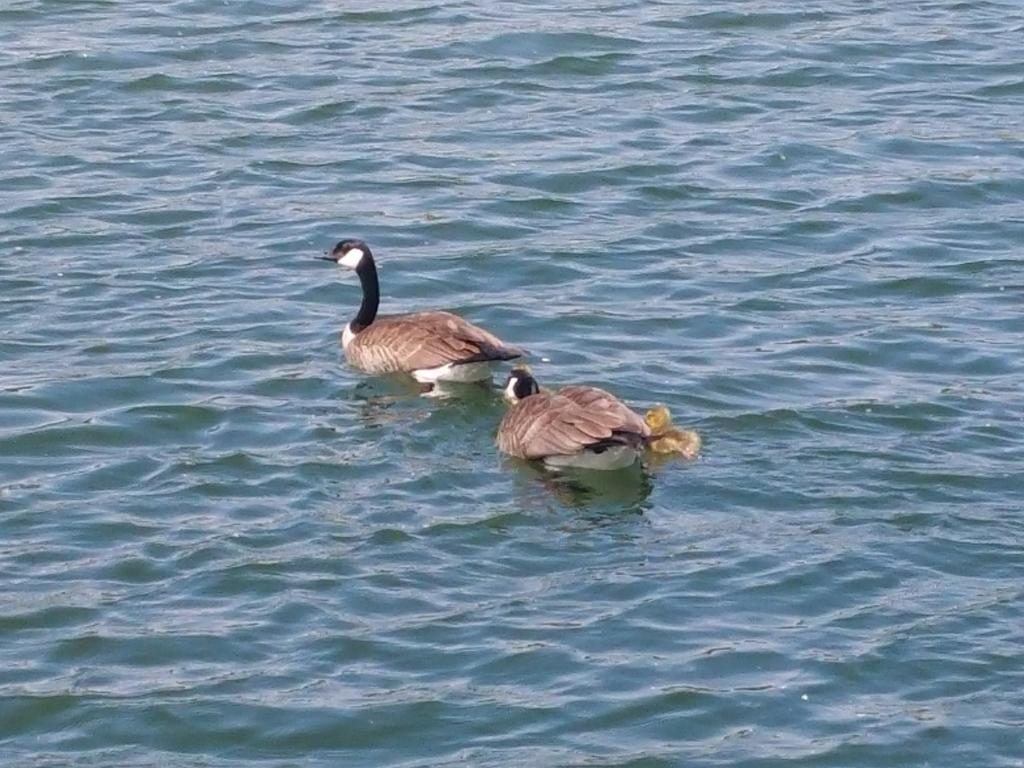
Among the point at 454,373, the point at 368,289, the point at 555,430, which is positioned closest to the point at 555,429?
the point at 555,430

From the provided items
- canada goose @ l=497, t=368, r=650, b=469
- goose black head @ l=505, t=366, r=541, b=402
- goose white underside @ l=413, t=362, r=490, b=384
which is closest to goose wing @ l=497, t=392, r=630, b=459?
canada goose @ l=497, t=368, r=650, b=469

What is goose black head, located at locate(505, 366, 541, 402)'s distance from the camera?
13641 millimetres

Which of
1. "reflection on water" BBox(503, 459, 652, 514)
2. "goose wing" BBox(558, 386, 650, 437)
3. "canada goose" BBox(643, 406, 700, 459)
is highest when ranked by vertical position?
"goose wing" BBox(558, 386, 650, 437)

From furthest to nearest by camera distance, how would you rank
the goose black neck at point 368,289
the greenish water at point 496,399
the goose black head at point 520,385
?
the goose black neck at point 368,289 → the goose black head at point 520,385 → the greenish water at point 496,399

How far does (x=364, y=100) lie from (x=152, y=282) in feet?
14.9

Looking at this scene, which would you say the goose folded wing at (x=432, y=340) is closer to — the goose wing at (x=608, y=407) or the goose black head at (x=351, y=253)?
the goose black head at (x=351, y=253)

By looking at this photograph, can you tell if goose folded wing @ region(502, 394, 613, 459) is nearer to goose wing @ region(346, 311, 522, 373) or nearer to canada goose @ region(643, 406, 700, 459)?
canada goose @ region(643, 406, 700, 459)

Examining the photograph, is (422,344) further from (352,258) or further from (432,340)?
(352,258)

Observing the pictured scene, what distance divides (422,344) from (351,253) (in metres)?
1.23

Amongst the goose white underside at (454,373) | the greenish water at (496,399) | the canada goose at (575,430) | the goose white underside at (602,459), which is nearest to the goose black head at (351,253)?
the greenish water at (496,399)

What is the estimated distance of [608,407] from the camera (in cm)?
1265

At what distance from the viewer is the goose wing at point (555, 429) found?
12.5 meters

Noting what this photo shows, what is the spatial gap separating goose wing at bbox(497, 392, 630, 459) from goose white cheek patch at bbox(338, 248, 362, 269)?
2525mm

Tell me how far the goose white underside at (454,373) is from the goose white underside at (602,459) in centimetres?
146
